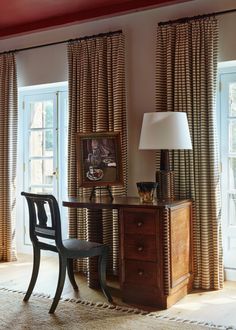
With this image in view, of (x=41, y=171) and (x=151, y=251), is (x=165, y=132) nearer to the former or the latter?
(x=151, y=251)

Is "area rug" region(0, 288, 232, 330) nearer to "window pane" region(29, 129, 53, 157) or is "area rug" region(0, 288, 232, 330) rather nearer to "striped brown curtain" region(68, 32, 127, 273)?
"striped brown curtain" region(68, 32, 127, 273)

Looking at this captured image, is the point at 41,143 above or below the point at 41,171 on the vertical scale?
above

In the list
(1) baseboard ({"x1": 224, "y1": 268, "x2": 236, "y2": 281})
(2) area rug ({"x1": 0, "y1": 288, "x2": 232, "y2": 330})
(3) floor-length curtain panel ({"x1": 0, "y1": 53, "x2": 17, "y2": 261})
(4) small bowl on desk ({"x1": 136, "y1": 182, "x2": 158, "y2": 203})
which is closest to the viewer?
(2) area rug ({"x1": 0, "y1": 288, "x2": 232, "y2": 330})

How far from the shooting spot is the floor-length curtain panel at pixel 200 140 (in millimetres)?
3605

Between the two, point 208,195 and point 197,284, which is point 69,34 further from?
point 197,284

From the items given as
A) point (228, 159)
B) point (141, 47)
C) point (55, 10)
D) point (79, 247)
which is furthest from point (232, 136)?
point (55, 10)

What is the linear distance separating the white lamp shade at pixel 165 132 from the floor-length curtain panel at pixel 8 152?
194 cm

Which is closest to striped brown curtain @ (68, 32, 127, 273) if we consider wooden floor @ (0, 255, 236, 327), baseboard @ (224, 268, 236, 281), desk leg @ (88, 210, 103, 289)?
desk leg @ (88, 210, 103, 289)

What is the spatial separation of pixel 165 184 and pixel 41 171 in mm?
1947

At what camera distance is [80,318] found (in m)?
2.96

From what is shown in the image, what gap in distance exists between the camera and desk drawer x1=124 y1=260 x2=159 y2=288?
3.17m

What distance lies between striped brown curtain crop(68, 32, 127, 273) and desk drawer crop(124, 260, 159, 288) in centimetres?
60

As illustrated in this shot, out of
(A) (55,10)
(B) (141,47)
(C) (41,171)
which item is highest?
(A) (55,10)

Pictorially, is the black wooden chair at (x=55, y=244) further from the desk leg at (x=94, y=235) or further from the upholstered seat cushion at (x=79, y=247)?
the desk leg at (x=94, y=235)
